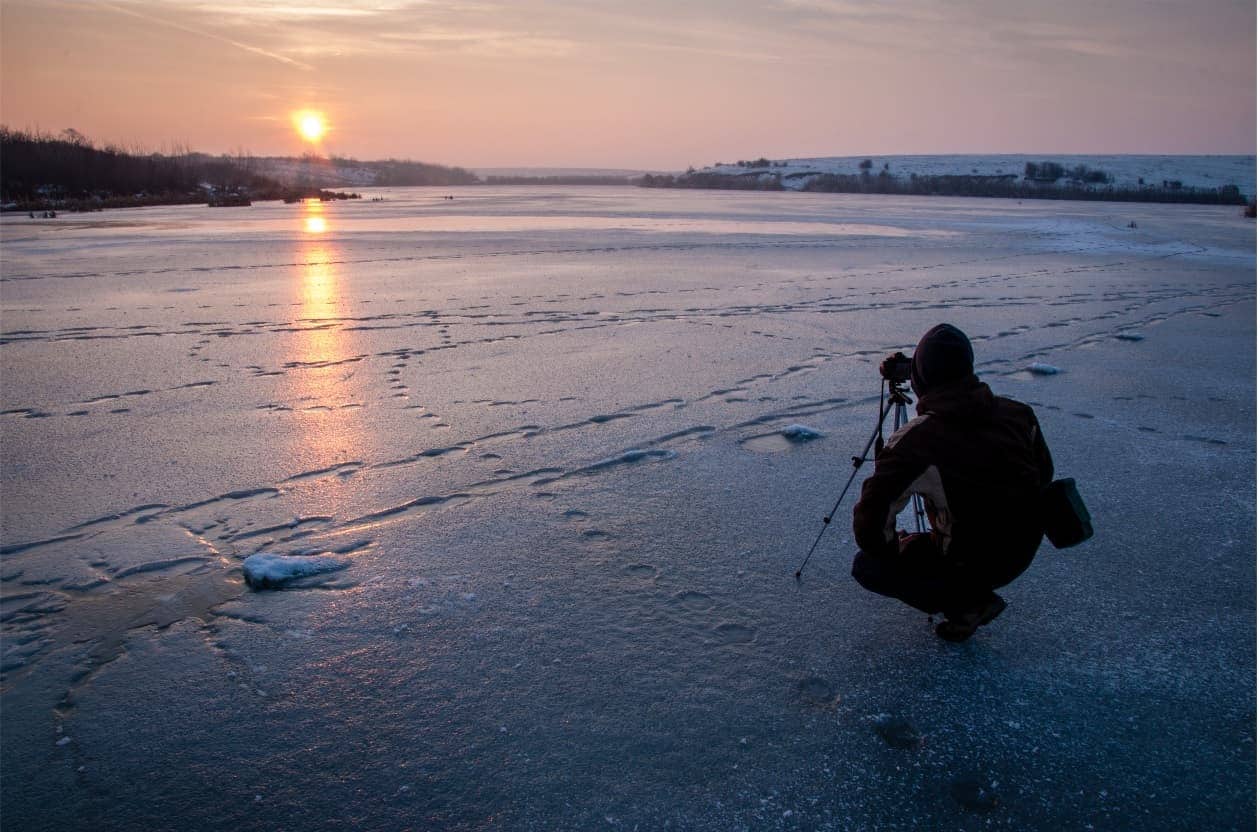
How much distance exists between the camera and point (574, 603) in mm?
3541

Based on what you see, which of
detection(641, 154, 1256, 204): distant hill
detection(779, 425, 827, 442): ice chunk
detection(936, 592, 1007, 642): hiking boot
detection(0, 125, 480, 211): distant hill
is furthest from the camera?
detection(641, 154, 1256, 204): distant hill

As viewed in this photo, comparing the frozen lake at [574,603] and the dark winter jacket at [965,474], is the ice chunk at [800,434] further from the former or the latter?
the dark winter jacket at [965,474]

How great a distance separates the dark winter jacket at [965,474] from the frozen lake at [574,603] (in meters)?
0.60

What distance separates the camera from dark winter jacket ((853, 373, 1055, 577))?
109 inches

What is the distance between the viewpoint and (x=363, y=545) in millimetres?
4059

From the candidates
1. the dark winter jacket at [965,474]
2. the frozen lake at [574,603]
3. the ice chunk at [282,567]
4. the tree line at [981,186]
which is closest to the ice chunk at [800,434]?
the frozen lake at [574,603]

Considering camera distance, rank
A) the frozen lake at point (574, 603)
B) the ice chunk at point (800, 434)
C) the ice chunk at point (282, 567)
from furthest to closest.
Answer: the ice chunk at point (800, 434) < the ice chunk at point (282, 567) < the frozen lake at point (574, 603)

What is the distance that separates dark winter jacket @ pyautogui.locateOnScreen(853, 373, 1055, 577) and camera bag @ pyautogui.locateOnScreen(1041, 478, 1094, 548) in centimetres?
4

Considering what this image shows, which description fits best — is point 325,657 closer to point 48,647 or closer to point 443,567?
point 443,567

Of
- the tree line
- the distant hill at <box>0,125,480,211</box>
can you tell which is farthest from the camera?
the tree line

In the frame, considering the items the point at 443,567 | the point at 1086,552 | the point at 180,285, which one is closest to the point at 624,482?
the point at 443,567

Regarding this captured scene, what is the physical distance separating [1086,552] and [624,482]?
2.47m

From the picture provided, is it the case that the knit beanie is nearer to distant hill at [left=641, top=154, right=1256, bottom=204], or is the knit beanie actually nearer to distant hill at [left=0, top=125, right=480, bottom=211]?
distant hill at [left=0, top=125, right=480, bottom=211]

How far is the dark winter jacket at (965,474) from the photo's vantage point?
2764 millimetres
